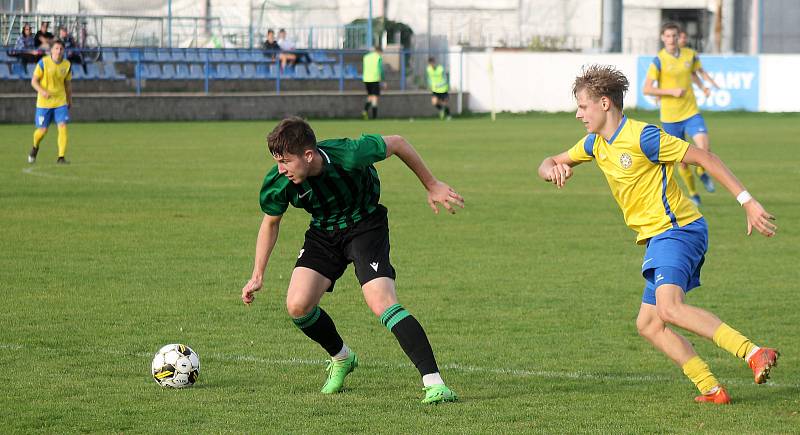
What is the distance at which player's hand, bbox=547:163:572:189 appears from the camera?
6.14 metres

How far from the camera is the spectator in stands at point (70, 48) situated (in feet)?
112

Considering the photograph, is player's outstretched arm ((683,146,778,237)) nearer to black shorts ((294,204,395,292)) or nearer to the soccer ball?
black shorts ((294,204,395,292))

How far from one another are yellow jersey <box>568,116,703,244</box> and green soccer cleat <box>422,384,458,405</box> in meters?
1.22

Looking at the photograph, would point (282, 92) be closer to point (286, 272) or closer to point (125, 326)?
point (286, 272)

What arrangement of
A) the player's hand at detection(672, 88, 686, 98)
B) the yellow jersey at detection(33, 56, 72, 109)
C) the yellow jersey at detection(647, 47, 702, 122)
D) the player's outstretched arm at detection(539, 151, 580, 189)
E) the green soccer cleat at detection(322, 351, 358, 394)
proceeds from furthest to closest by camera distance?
the yellow jersey at detection(33, 56, 72, 109)
the yellow jersey at detection(647, 47, 702, 122)
the player's hand at detection(672, 88, 686, 98)
the green soccer cleat at detection(322, 351, 358, 394)
the player's outstretched arm at detection(539, 151, 580, 189)

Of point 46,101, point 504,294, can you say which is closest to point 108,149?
point 46,101

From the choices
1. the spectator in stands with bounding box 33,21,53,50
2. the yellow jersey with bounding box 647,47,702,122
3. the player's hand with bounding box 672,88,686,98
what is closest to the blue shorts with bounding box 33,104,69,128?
the yellow jersey with bounding box 647,47,702,122

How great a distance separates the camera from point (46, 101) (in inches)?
823

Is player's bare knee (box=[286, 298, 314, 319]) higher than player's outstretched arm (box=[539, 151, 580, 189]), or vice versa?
player's outstretched arm (box=[539, 151, 580, 189])

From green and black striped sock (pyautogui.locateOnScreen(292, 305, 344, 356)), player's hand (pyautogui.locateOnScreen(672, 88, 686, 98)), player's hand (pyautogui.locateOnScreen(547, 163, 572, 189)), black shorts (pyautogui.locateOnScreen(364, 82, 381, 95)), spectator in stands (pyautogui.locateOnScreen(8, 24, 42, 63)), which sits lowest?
green and black striped sock (pyautogui.locateOnScreen(292, 305, 344, 356))

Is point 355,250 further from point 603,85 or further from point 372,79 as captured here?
point 372,79

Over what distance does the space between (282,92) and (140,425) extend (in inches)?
1293

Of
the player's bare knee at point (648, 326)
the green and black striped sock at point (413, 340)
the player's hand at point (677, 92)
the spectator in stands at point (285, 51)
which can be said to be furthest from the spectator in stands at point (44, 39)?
the player's bare knee at point (648, 326)

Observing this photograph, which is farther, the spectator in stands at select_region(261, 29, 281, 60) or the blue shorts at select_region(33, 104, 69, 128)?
the spectator in stands at select_region(261, 29, 281, 60)
